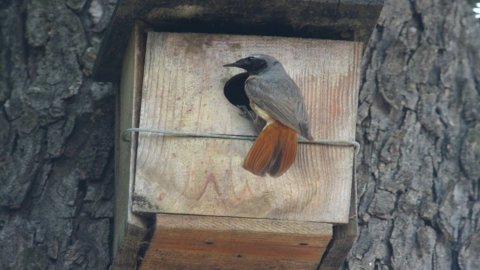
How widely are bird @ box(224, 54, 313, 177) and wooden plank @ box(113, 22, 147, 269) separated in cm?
40

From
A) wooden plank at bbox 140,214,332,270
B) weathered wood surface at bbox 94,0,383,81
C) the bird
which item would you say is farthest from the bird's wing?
wooden plank at bbox 140,214,332,270

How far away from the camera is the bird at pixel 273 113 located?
463cm

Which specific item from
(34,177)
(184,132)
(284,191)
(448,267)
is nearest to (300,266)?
(284,191)

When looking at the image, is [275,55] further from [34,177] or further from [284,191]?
[34,177]

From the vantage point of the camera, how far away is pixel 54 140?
5.66 meters

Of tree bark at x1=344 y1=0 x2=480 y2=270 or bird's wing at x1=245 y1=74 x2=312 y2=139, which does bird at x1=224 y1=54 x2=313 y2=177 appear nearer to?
bird's wing at x1=245 y1=74 x2=312 y2=139

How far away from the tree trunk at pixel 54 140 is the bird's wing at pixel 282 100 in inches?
42.0

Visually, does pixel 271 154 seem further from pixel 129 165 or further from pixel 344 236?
pixel 129 165

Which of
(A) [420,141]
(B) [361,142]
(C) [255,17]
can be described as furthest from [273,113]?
(A) [420,141]

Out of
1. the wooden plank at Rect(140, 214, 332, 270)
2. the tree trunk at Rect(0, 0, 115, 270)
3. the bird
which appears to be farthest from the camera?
the tree trunk at Rect(0, 0, 115, 270)

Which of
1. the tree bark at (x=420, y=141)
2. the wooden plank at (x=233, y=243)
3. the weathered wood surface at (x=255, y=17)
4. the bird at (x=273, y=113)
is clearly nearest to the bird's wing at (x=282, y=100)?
the bird at (x=273, y=113)

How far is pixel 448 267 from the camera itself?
18.6 feet

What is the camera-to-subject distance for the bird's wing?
15.4 ft

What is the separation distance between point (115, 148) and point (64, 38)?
653mm
